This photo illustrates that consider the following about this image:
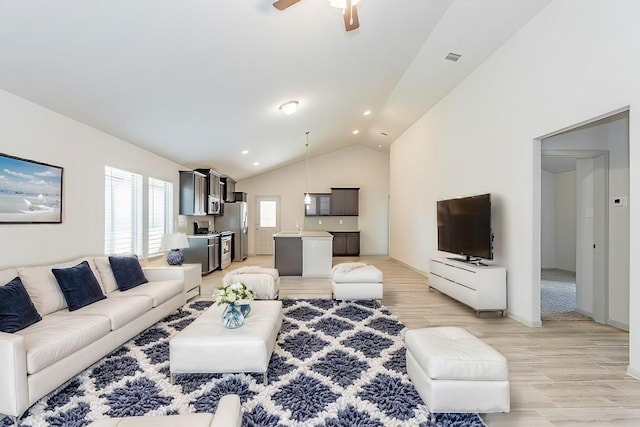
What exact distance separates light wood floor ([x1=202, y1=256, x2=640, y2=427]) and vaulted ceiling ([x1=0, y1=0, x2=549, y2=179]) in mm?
3116

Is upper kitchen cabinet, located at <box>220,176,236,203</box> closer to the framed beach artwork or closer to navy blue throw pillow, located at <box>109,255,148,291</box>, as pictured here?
navy blue throw pillow, located at <box>109,255,148,291</box>

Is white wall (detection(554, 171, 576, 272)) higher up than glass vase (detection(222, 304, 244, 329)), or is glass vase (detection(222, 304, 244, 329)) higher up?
white wall (detection(554, 171, 576, 272))

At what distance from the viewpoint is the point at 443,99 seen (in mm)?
6316

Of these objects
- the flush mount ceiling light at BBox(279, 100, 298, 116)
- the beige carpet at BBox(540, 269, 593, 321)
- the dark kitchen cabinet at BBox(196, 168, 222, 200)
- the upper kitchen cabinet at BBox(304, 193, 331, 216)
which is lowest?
the beige carpet at BBox(540, 269, 593, 321)

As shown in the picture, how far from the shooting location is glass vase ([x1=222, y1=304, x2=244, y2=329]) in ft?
9.18

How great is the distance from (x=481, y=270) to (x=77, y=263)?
4.76 metres

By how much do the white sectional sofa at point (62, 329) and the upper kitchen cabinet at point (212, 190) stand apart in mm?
3665

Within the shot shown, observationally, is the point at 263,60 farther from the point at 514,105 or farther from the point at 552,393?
the point at 552,393

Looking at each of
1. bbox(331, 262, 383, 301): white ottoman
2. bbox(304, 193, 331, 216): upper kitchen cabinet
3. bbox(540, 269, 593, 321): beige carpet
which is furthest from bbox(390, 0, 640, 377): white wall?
bbox(304, 193, 331, 216): upper kitchen cabinet

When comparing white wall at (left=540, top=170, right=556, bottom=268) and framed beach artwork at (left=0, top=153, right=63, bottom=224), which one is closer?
framed beach artwork at (left=0, top=153, right=63, bottom=224)

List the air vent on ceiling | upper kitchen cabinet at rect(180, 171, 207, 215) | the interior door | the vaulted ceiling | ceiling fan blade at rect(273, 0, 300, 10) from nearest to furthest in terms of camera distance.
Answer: ceiling fan blade at rect(273, 0, 300, 10)
the vaulted ceiling
the air vent on ceiling
upper kitchen cabinet at rect(180, 171, 207, 215)
the interior door

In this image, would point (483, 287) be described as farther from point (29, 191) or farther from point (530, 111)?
point (29, 191)

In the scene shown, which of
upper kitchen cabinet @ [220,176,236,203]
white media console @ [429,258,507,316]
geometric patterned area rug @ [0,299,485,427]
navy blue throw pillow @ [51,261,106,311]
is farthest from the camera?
upper kitchen cabinet @ [220,176,236,203]

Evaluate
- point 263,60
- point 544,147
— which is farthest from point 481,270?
point 263,60
